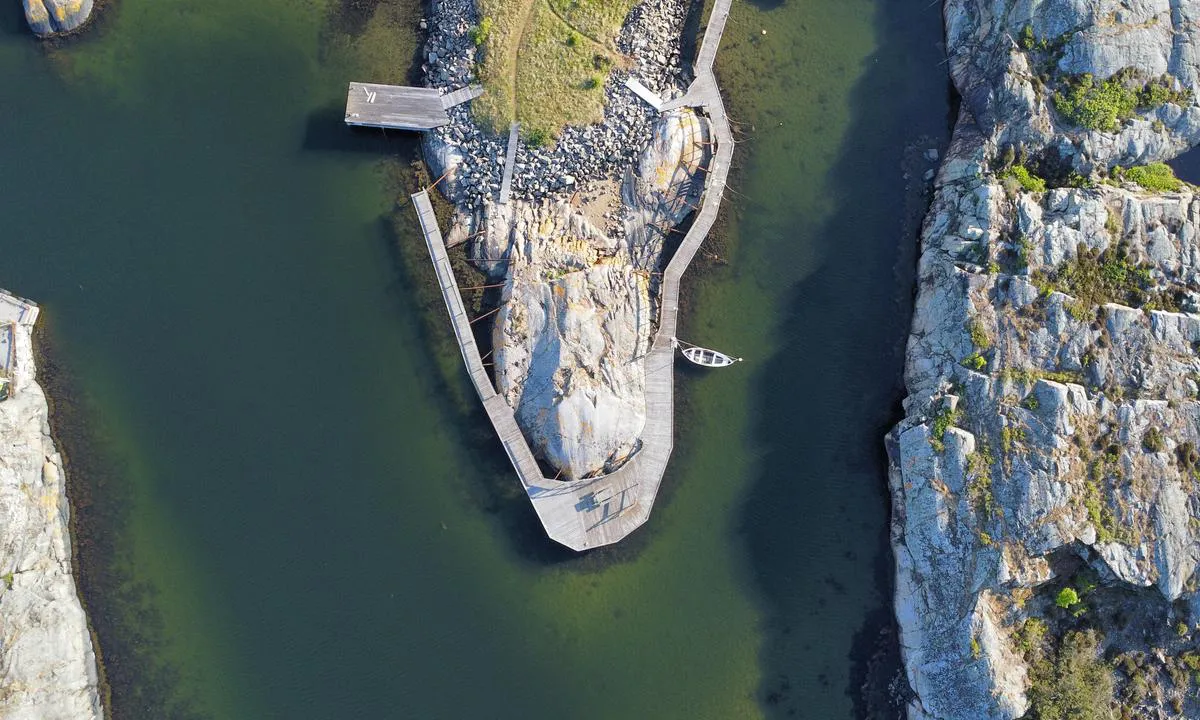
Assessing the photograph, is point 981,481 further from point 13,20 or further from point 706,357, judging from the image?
point 13,20

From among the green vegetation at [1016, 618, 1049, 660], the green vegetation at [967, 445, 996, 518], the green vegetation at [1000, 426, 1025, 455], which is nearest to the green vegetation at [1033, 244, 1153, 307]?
the green vegetation at [1000, 426, 1025, 455]

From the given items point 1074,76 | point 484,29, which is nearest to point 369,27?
point 484,29

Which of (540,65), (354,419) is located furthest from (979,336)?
(354,419)

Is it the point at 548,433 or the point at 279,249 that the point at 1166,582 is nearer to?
the point at 548,433

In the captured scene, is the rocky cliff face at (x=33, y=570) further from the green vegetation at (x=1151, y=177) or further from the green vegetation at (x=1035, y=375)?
the green vegetation at (x=1151, y=177)

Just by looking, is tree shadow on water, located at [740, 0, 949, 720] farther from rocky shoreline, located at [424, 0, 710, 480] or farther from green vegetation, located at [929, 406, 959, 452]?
rocky shoreline, located at [424, 0, 710, 480]

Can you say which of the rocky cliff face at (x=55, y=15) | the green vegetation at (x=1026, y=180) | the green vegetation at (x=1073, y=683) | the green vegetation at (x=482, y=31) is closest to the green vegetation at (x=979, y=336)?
the green vegetation at (x=1026, y=180)
